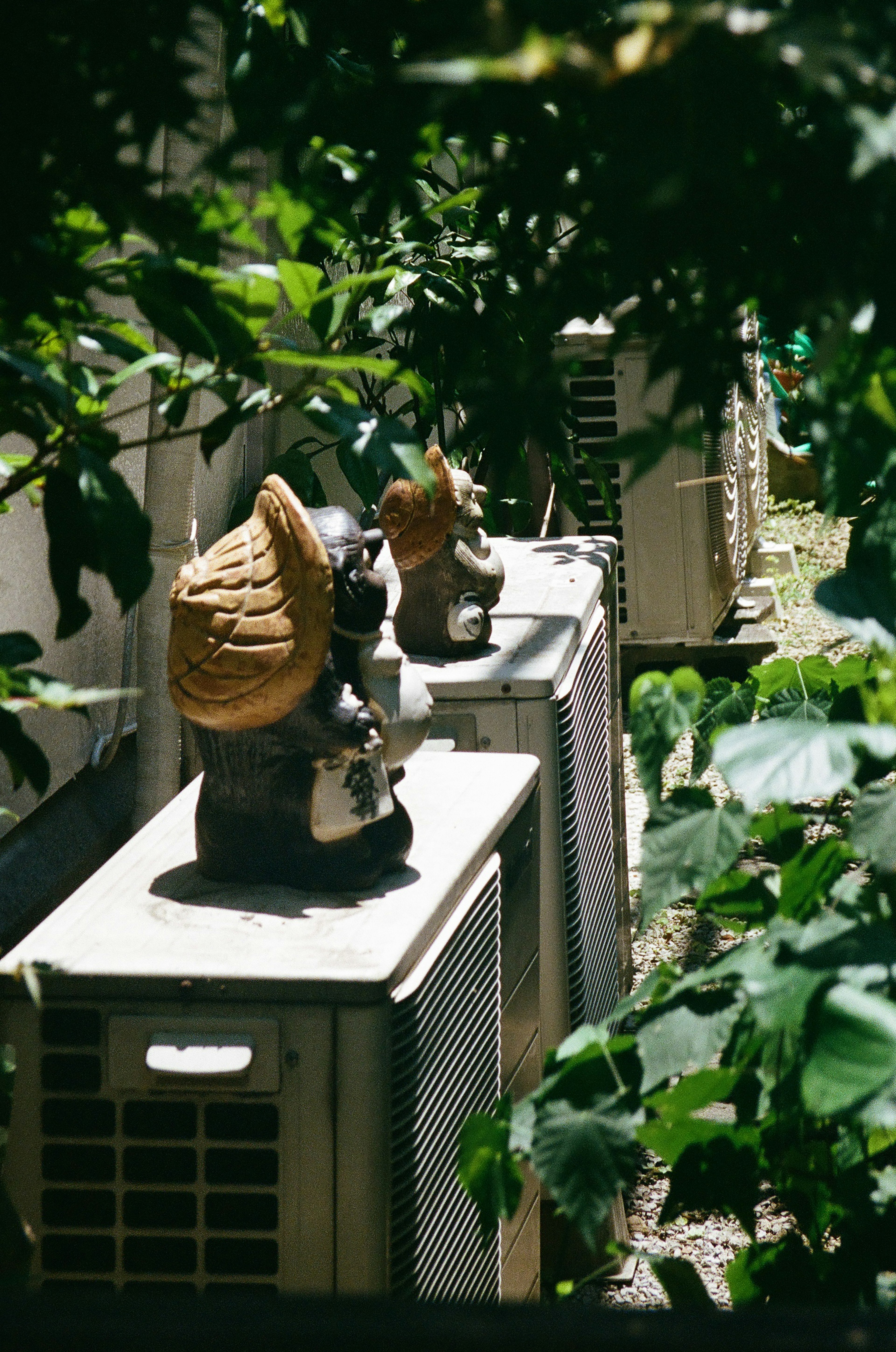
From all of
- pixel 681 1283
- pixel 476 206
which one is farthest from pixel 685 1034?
pixel 476 206

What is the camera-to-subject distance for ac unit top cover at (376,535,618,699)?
259 centimetres

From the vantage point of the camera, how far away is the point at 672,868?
4.14ft

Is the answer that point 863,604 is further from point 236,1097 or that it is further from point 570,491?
point 570,491

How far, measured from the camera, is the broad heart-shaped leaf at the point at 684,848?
1247mm

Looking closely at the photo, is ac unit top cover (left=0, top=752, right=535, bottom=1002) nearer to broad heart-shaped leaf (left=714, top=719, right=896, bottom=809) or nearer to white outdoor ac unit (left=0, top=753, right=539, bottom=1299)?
white outdoor ac unit (left=0, top=753, right=539, bottom=1299)

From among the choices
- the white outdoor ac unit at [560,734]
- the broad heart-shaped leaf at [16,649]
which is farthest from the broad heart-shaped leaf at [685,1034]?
the white outdoor ac unit at [560,734]

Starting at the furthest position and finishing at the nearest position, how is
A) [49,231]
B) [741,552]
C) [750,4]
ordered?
[741,552], [49,231], [750,4]

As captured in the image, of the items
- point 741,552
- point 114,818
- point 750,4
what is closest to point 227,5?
point 750,4

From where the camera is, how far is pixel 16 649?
4.06 ft

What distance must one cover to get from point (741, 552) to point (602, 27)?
5.65 metres

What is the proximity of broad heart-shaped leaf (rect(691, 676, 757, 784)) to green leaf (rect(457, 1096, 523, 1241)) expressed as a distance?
0.50 meters

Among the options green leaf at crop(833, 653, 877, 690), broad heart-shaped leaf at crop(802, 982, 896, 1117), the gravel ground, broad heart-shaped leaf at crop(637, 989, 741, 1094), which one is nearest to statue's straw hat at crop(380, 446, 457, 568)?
the gravel ground

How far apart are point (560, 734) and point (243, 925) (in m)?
1.01

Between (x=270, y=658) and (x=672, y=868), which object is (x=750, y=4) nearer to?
(x=672, y=868)
